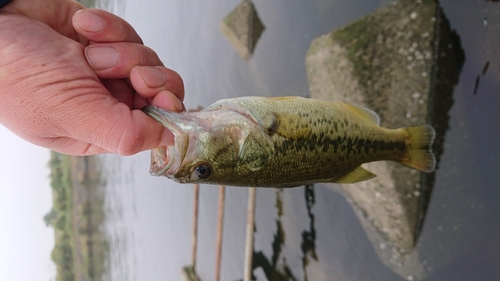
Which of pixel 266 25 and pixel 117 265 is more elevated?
pixel 266 25

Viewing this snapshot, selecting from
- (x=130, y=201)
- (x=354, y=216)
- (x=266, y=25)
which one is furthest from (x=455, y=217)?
(x=130, y=201)

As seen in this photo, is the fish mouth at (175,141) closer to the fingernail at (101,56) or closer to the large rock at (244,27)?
the fingernail at (101,56)

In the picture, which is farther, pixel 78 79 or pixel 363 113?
pixel 363 113

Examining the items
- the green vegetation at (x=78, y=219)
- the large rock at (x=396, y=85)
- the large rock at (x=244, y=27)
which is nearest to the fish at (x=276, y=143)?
the large rock at (x=396, y=85)

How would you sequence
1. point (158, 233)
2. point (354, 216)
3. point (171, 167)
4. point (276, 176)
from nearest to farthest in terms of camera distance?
point (171, 167) → point (276, 176) → point (354, 216) → point (158, 233)

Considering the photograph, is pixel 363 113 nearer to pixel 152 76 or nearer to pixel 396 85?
pixel 152 76

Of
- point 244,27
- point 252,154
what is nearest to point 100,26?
point 252,154

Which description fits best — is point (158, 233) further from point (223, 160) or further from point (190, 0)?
point (223, 160)
